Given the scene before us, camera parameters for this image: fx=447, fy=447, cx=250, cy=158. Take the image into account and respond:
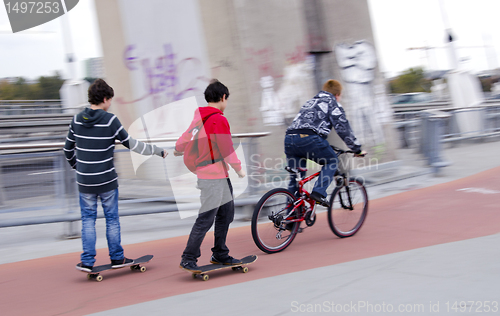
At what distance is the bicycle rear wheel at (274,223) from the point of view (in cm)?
459

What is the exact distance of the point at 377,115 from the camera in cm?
948

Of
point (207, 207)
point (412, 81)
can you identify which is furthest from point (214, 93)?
point (412, 81)

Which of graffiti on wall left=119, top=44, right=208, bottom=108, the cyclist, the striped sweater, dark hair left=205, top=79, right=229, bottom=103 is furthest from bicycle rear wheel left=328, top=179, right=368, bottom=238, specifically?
graffiti on wall left=119, top=44, right=208, bottom=108

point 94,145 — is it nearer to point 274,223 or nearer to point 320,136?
point 274,223

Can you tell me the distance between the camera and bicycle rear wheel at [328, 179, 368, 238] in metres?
5.17

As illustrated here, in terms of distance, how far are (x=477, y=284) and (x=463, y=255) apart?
2.69 ft

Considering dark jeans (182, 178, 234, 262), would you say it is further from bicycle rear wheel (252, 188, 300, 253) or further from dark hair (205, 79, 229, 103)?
dark hair (205, 79, 229, 103)

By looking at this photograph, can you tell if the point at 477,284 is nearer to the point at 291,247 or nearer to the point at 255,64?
the point at 291,247

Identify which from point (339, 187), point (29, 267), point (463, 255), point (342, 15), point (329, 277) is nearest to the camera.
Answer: point (329, 277)

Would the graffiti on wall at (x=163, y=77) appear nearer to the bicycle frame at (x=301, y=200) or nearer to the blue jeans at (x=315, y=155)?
the blue jeans at (x=315, y=155)

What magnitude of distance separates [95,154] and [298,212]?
87.8 inches

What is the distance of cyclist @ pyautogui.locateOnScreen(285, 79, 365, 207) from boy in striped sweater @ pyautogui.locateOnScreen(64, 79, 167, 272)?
1.58m

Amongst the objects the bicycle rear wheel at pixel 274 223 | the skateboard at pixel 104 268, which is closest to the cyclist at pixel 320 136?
the bicycle rear wheel at pixel 274 223

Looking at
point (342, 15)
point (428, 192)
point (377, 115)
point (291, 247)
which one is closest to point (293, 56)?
point (342, 15)
